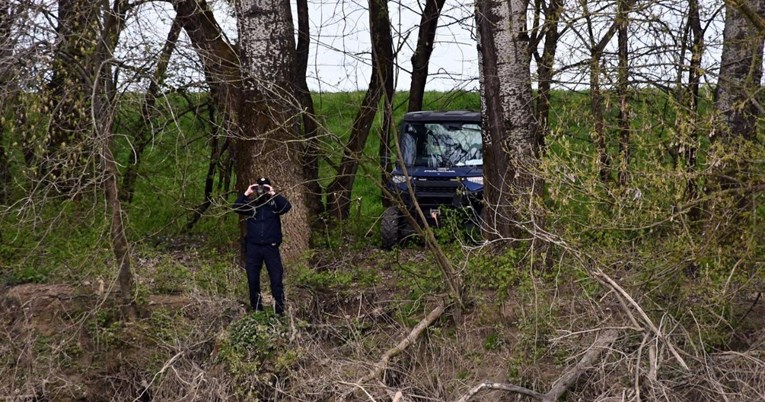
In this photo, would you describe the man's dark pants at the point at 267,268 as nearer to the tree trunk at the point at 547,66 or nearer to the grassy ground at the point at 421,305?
the grassy ground at the point at 421,305

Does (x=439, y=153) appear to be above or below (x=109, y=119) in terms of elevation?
below

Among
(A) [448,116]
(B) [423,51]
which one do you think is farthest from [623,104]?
(B) [423,51]

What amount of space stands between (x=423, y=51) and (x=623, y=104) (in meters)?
7.36

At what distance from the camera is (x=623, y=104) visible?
10.7m

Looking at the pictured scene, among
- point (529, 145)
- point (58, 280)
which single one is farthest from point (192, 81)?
point (529, 145)

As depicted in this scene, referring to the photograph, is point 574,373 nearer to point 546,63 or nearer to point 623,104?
point 623,104

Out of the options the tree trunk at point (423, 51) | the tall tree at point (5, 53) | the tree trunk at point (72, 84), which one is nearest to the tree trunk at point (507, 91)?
the tree trunk at point (423, 51)

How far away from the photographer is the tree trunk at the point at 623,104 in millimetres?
10070

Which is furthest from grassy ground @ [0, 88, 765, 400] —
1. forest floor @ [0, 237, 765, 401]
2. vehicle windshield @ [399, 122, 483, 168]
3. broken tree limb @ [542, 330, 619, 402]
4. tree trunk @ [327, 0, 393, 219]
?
vehicle windshield @ [399, 122, 483, 168]

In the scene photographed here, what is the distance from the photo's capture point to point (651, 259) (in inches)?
403

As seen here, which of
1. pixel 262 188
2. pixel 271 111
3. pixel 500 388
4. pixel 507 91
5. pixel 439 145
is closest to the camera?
pixel 500 388

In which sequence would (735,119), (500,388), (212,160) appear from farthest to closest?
(212,160), (735,119), (500,388)

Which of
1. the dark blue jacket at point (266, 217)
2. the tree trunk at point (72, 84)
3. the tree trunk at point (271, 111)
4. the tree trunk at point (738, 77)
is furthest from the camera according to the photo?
the tree trunk at point (271, 111)

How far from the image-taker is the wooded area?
10.1m
